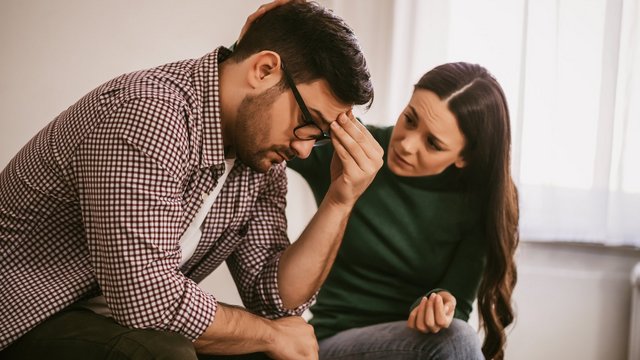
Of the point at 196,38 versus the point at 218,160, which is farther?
the point at 196,38

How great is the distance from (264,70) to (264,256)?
410 mm

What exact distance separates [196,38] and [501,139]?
1.10m

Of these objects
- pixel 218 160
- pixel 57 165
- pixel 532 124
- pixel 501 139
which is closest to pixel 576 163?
pixel 532 124

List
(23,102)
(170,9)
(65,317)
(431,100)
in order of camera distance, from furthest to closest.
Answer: (170,9)
(23,102)
(431,100)
(65,317)

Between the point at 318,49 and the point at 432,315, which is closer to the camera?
the point at 318,49

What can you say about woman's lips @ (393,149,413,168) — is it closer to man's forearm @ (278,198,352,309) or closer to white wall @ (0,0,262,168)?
man's forearm @ (278,198,352,309)

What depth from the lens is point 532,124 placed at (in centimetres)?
214

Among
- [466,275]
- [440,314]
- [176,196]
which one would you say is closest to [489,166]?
[466,275]

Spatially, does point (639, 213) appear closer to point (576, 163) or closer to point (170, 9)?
point (576, 163)

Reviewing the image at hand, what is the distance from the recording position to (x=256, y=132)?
1062 mm

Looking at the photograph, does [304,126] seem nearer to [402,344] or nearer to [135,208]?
[135,208]

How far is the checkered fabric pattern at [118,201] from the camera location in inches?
34.7

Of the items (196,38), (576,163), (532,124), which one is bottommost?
(576,163)

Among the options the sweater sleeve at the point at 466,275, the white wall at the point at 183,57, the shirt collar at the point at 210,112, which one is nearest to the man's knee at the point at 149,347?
the shirt collar at the point at 210,112
